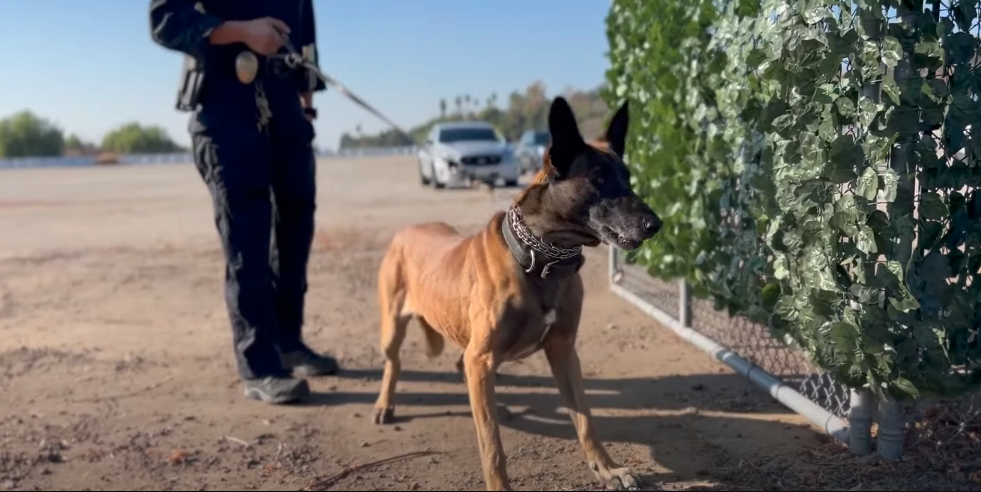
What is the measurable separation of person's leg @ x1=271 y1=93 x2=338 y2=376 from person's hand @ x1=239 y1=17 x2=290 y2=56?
1.21 feet

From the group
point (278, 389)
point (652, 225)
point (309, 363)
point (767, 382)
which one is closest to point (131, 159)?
point (309, 363)

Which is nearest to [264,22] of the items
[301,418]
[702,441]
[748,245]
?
[301,418]

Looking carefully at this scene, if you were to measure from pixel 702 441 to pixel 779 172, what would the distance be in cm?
135

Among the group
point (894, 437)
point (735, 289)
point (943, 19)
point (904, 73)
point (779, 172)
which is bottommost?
point (894, 437)

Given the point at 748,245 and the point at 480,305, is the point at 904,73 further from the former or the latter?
the point at 480,305

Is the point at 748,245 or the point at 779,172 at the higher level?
the point at 779,172

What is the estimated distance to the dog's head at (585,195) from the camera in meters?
2.98

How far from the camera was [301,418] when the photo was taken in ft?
14.2

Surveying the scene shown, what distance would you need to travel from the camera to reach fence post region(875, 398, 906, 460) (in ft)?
10.9

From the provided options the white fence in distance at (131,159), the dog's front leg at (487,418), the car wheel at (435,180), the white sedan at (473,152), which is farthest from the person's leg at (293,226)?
the white fence in distance at (131,159)

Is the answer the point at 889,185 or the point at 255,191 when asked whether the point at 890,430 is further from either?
the point at 255,191

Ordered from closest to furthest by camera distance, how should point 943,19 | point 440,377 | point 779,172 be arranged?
point 943,19
point 779,172
point 440,377

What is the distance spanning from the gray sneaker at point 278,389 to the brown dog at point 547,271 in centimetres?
118

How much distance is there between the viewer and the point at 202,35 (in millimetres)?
4270
